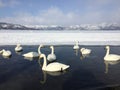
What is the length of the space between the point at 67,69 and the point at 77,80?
2255mm

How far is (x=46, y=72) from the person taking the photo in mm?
12117

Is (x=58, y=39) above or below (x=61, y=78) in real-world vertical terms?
below

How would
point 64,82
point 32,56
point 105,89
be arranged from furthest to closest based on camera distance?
point 32,56
point 64,82
point 105,89

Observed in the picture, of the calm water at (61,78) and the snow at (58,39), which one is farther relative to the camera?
the snow at (58,39)

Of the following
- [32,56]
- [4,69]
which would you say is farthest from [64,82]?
[32,56]

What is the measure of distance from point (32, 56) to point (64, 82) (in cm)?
762

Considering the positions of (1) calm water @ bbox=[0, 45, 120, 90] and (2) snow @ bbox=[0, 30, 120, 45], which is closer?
(1) calm water @ bbox=[0, 45, 120, 90]

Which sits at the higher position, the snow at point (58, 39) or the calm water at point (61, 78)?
the calm water at point (61, 78)

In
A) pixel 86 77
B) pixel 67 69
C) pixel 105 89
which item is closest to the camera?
pixel 105 89

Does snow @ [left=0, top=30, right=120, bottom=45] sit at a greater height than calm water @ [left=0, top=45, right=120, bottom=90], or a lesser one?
lesser

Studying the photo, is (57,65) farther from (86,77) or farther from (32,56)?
(32,56)

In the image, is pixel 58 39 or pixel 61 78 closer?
pixel 61 78

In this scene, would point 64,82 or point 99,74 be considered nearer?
point 64,82

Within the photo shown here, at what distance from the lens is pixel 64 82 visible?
9969 millimetres
